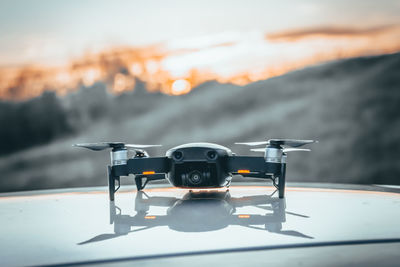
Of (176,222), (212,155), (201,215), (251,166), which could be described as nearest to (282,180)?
(251,166)

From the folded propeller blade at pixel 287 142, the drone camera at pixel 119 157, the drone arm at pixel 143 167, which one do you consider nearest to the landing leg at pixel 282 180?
the folded propeller blade at pixel 287 142

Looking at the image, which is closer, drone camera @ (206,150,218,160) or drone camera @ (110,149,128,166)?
drone camera @ (206,150,218,160)

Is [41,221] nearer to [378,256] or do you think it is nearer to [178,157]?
[178,157]

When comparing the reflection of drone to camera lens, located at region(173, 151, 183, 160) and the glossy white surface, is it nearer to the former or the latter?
the glossy white surface

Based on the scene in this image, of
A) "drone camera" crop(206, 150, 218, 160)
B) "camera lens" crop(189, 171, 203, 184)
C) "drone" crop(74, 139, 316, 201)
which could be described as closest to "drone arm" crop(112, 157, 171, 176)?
"drone" crop(74, 139, 316, 201)

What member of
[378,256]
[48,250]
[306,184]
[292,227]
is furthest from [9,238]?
[306,184]

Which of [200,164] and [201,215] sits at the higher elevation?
[200,164]

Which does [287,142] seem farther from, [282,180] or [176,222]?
[176,222]
